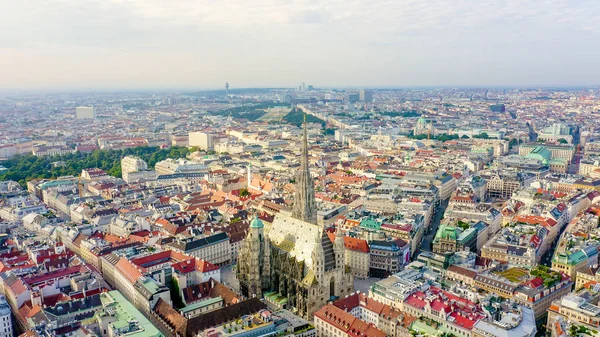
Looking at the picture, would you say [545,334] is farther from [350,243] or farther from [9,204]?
[9,204]

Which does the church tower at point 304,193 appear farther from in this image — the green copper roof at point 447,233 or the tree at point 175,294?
the green copper roof at point 447,233

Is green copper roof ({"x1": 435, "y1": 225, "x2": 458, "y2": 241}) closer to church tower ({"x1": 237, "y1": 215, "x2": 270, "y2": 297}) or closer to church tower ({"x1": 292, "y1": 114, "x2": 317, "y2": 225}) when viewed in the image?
church tower ({"x1": 292, "y1": 114, "x2": 317, "y2": 225})

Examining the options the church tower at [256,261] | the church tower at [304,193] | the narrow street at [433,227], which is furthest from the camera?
the narrow street at [433,227]

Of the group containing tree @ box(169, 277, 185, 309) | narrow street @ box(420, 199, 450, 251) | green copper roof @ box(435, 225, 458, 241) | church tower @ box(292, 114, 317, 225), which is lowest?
narrow street @ box(420, 199, 450, 251)

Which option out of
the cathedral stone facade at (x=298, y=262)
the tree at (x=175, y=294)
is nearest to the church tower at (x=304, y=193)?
the cathedral stone facade at (x=298, y=262)

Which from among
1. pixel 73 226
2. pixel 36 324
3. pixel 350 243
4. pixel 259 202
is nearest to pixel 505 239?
pixel 350 243

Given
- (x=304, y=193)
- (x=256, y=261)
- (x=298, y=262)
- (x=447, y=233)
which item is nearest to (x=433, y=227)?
(x=447, y=233)

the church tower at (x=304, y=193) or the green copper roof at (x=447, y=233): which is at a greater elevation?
the church tower at (x=304, y=193)

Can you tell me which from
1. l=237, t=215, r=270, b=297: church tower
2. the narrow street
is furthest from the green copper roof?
l=237, t=215, r=270, b=297: church tower
